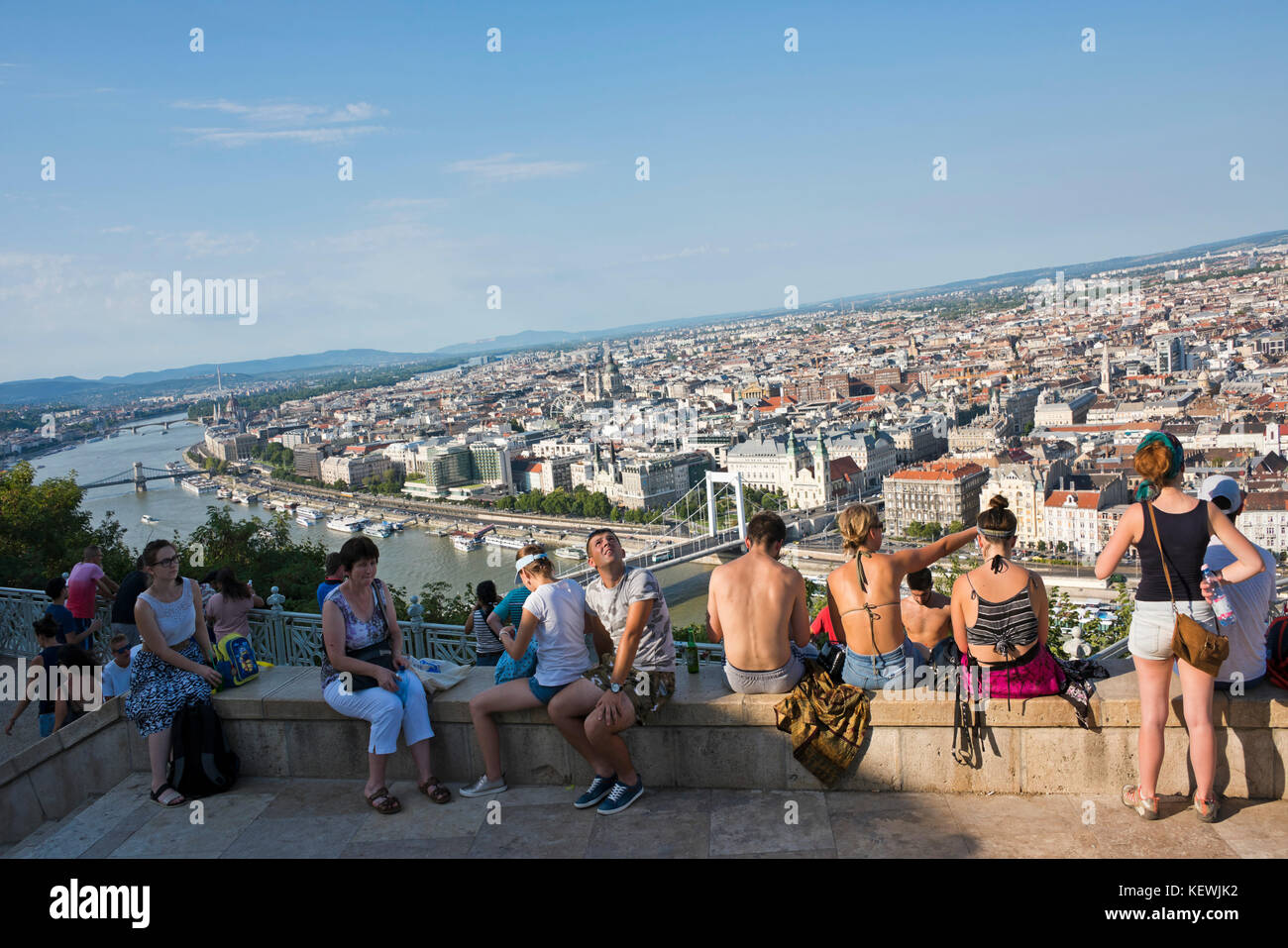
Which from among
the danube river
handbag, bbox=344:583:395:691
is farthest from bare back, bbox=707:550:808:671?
the danube river

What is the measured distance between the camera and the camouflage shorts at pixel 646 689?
198cm

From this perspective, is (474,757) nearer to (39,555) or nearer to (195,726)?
(195,726)

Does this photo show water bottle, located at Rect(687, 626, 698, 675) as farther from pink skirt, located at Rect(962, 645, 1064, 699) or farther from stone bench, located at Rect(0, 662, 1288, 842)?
pink skirt, located at Rect(962, 645, 1064, 699)

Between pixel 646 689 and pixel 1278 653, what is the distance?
108 cm

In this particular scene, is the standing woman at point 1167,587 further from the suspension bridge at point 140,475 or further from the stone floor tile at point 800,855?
the suspension bridge at point 140,475

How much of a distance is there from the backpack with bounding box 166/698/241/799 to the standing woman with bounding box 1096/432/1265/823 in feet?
5.45

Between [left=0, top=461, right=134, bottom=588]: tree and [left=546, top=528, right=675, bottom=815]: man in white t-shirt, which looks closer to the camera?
[left=546, top=528, right=675, bottom=815]: man in white t-shirt

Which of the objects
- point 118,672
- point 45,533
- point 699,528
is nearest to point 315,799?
point 118,672

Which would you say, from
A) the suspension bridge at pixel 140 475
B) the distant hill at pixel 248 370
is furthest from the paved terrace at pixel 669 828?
the distant hill at pixel 248 370

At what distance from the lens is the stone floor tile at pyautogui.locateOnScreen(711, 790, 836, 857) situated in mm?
1765

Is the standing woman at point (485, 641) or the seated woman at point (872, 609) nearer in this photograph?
the seated woman at point (872, 609)

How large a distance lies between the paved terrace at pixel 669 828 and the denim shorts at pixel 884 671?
20cm

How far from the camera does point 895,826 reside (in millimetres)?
1803
